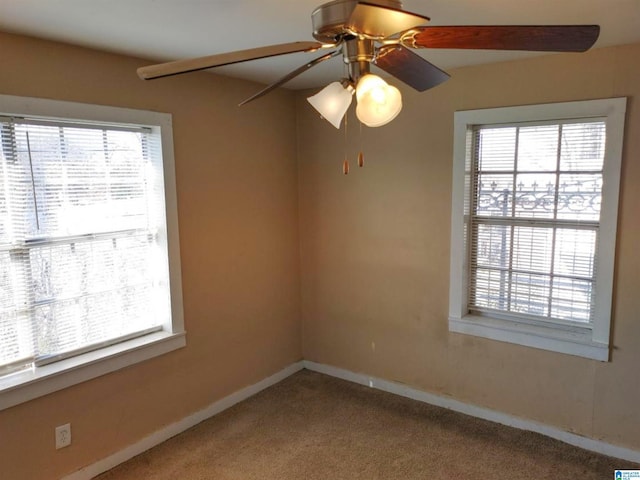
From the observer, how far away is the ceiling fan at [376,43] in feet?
3.85

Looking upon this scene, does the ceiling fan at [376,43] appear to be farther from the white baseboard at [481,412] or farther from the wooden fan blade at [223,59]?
the white baseboard at [481,412]

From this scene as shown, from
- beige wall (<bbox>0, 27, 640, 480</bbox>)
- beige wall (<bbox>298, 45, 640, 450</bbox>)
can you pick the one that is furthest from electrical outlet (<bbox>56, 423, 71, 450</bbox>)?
beige wall (<bbox>298, 45, 640, 450</bbox>)

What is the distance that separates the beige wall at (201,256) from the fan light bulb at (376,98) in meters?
1.75

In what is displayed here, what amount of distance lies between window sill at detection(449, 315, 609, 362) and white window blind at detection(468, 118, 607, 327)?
3.0 inches

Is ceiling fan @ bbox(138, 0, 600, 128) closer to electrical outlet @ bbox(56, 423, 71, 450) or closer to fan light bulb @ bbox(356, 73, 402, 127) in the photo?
fan light bulb @ bbox(356, 73, 402, 127)

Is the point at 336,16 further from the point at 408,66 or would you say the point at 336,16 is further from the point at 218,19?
the point at 218,19

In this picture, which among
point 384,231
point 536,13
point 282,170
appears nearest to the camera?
point 536,13

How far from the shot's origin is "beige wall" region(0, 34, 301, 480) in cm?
233

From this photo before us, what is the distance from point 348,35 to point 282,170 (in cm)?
237

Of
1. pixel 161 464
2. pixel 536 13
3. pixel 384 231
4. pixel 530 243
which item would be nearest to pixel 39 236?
pixel 161 464

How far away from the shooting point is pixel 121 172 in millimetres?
2650

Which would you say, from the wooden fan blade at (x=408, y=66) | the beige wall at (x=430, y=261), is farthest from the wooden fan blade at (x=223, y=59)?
the beige wall at (x=430, y=261)

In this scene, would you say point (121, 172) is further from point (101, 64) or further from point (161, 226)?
point (101, 64)

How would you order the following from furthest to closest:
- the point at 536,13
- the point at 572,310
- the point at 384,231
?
the point at 384,231
the point at 572,310
the point at 536,13
